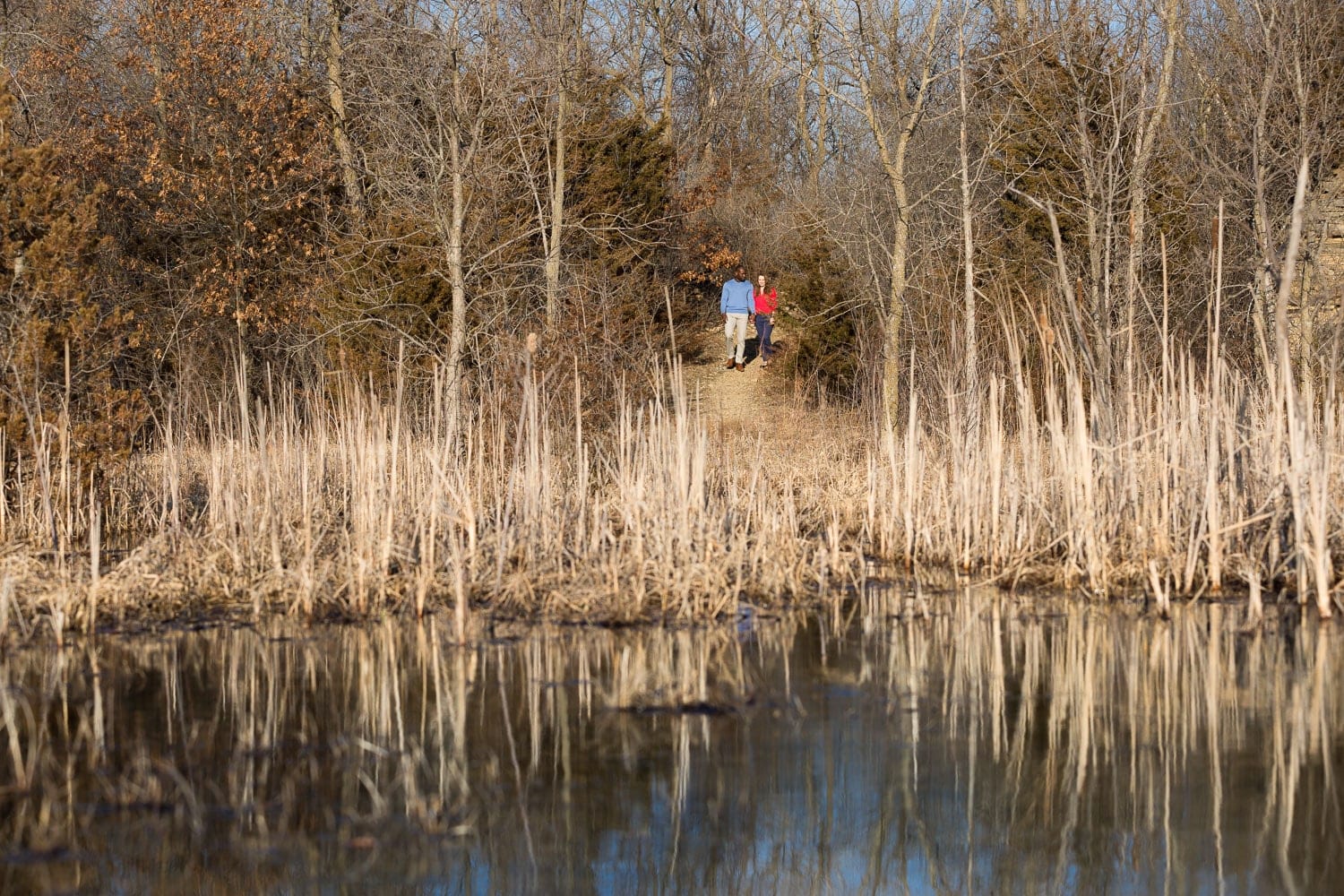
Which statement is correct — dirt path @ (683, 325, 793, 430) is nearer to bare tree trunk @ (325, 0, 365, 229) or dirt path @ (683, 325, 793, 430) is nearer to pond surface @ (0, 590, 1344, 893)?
bare tree trunk @ (325, 0, 365, 229)

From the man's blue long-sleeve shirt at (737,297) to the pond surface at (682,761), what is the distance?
582 inches

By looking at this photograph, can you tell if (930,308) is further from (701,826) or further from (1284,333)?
(701,826)

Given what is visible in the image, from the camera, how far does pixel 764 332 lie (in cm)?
2316

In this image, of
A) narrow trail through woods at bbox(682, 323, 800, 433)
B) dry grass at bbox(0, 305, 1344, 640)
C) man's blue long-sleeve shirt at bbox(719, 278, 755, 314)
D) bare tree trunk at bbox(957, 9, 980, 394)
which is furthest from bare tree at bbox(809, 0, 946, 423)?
man's blue long-sleeve shirt at bbox(719, 278, 755, 314)

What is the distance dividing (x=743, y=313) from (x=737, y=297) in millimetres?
486

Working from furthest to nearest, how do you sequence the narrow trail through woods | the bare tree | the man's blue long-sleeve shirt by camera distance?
the man's blue long-sleeve shirt, the narrow trail through woods, the bare tree

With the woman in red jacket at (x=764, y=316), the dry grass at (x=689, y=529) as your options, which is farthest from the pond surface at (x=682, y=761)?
the woman in red jacket at (x=764, y=316)

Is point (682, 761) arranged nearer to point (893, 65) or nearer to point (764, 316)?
point (893, 65)

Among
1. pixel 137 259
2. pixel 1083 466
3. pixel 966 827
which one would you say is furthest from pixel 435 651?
pixel 137 259

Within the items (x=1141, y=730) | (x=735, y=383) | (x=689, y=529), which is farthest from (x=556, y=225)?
(x=1141, y=730)

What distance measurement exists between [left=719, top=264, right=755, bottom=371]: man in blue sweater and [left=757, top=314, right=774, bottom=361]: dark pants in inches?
13.8

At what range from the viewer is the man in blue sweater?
21.7 meters

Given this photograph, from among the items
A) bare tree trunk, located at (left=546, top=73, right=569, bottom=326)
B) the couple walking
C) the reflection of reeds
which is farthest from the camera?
the couple walking

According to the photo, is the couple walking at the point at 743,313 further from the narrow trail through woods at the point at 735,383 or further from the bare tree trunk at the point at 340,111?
the bare tree trunk at the point at 340,111
